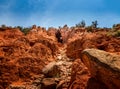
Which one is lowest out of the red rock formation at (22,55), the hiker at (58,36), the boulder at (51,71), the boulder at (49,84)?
the boulder at (49,84)

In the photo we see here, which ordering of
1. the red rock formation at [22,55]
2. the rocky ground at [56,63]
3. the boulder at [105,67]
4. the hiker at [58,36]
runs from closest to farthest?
the boulder at [105,67] → the rocky ground at [56,63] → the red rock formation at [22,55] → the hiker at [58,36]

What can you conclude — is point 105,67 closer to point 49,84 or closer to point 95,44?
point 49,84

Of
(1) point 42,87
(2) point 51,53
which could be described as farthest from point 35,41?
(1) point 42,87

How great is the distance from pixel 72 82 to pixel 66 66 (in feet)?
18.4

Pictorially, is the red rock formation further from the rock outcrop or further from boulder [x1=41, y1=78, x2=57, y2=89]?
boulder [x1=41, y1=78, x2=57, y2=89]

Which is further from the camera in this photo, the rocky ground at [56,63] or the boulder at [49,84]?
the boulder at [49,84]

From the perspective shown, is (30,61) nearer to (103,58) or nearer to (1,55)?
(1,55)

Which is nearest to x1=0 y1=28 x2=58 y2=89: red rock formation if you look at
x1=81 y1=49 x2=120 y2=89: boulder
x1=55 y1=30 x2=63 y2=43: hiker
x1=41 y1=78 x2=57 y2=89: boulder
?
x1=41 y1=78 x2=57 y2=89: boulder

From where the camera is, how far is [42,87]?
21.0 meters

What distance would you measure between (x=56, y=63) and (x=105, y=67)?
9396mm

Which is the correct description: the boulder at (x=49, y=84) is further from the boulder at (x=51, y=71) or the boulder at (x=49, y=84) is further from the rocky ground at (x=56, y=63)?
the boulder at (x=51, y=71)

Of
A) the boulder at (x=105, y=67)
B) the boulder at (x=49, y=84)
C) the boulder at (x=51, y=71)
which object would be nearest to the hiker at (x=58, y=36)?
the boulder at (x=51, y=71)

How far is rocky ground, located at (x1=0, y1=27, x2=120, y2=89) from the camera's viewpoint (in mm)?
15734

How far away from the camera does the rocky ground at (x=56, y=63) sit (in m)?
15.7
